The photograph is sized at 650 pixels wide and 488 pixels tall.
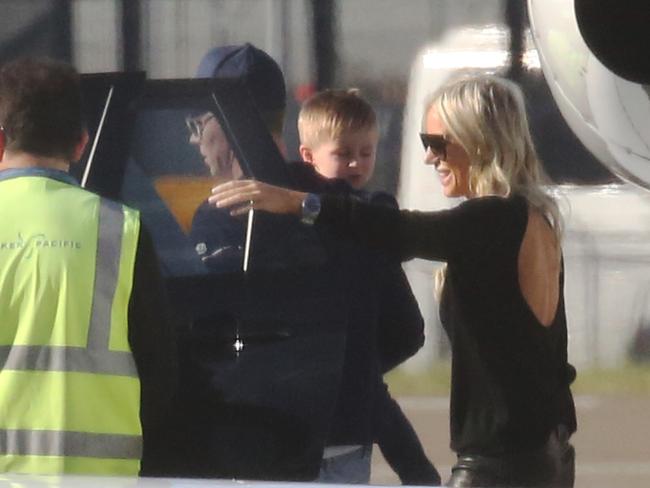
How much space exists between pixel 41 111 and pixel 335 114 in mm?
591

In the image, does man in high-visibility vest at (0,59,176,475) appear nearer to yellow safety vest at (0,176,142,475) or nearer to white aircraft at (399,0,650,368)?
yellow safety vest at (0,176,142,475)

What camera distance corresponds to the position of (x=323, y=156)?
2.84 meters

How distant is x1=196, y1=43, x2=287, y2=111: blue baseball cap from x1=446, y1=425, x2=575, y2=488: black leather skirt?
834 mm

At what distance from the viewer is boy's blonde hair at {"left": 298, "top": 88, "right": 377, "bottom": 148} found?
110 inches

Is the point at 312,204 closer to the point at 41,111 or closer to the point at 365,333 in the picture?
the point at 365,333

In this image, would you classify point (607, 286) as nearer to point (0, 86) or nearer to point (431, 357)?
point (431, 357)

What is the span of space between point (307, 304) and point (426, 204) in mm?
320

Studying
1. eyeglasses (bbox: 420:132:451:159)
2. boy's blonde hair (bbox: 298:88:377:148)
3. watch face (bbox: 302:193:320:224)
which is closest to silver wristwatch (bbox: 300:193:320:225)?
watch face (bbox: 302:193:320:224)

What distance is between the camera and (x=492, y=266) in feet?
8.96

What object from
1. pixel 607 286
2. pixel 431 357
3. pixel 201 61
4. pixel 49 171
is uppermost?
pixel 201 61

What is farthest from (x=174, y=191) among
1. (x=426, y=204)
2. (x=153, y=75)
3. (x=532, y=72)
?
(x=532, y=72)

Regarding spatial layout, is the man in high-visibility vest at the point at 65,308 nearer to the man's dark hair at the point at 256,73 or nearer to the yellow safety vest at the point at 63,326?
the yellow safety vest at the point at 63,326

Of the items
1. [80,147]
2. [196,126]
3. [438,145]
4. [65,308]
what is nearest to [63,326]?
[65,308]

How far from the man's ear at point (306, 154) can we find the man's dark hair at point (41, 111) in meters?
0.45
